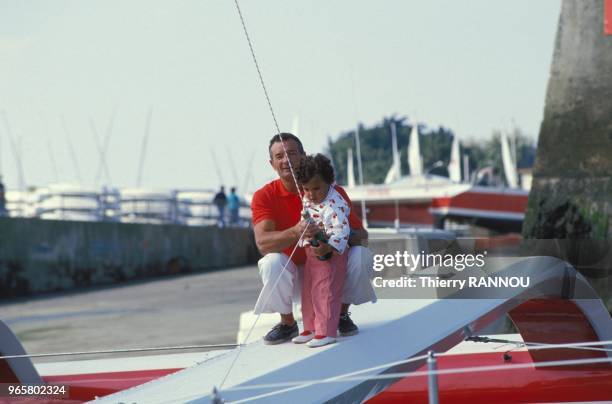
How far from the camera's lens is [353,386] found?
361cm

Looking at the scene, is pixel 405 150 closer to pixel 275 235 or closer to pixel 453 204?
pixel 453 204

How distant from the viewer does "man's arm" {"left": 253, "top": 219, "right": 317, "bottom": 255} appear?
13.4 feet

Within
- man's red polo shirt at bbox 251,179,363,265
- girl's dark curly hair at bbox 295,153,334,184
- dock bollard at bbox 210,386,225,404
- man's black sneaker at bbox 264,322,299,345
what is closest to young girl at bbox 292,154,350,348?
girl's dark curly hair at bbox 295,153,334,184

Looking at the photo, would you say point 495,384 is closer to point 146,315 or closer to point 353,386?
point 353,386

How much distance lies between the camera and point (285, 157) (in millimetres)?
4379

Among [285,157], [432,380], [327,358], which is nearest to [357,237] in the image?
[285,157]

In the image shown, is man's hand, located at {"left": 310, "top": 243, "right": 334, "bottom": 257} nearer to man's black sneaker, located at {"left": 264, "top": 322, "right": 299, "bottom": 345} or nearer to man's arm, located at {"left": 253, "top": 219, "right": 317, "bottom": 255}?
man's arm, located at {"left": 253, "top": 219, "right": 317, "bottom": 255}

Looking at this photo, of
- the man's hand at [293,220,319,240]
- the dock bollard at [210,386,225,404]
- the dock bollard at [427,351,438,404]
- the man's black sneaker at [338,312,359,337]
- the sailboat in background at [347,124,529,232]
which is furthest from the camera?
the sailboat in background at [347,124,529,232]

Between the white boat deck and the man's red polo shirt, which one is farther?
the man's red polo shirt

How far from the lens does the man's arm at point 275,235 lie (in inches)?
161

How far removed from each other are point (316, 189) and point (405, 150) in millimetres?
66969

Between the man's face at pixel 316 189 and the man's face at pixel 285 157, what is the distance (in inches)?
8.5

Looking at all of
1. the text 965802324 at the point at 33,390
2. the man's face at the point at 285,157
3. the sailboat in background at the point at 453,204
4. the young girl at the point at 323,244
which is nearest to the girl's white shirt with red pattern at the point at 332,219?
the young girl at the point at 323,244

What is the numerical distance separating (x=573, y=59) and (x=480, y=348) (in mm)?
4529
